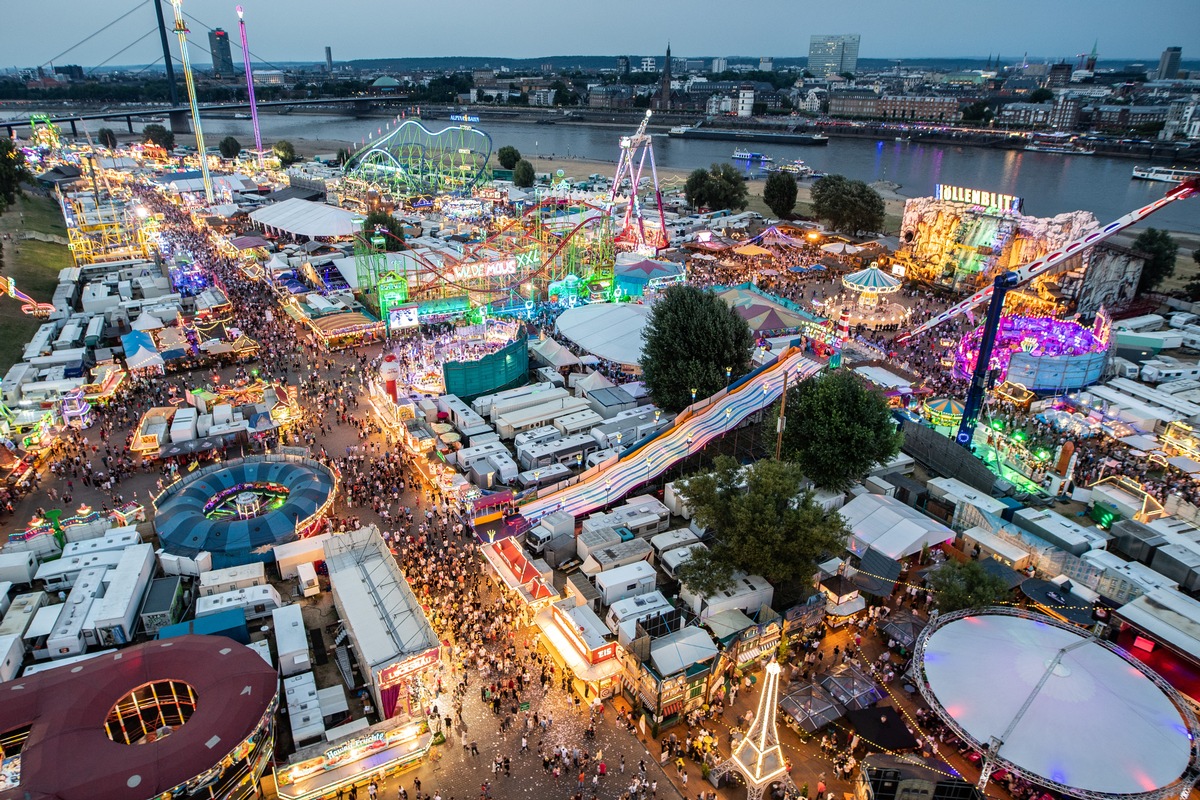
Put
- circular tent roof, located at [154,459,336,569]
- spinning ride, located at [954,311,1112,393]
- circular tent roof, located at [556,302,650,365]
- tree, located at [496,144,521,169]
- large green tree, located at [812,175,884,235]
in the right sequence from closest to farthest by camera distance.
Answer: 1. circular tent roof, located at [154,459,336,569]
2. spinning ride, located at [954,311,1112,393]
3. circular tent roof, located at [556,302,650,365]
4. large green tree, located at [812,175,884,235]
5. tree, located at [496,144,521,169]

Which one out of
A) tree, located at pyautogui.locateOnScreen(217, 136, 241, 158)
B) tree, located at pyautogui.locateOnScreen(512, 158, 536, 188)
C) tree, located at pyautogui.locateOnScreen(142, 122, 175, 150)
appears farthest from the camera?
tree, located at pyautogui.locateOnScreen(142, 122, 175, 150)

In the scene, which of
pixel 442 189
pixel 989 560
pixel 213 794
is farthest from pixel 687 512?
pixel 442 189

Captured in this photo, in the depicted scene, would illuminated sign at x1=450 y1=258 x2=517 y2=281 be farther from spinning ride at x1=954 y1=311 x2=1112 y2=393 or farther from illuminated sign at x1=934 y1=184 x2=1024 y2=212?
illuminated sign at x1=934 y1=184 x2=1024 y2=212

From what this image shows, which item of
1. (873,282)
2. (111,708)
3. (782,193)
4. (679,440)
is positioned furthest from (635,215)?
(111,708)

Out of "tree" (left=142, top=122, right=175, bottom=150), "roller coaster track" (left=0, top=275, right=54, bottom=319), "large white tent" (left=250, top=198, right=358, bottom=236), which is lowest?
"roller coaster track" (left=0, top=275, right=54, bottom=319)

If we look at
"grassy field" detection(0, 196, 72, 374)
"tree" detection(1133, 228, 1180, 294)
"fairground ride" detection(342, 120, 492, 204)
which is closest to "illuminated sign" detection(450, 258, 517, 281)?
"grassy field" detection(0, 196, 72, 374)

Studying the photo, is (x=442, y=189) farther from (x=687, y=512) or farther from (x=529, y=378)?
(x=687, y=512)

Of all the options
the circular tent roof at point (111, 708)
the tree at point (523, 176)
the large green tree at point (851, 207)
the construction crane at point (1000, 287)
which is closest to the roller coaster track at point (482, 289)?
the construction crane at point (1000, 287)

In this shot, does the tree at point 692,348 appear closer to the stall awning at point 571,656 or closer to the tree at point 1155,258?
the stall awning at point 571,656

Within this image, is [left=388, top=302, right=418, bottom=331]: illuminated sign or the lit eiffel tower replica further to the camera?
[left=388, top=302, right=418, bottom=331]: illuminated sign
